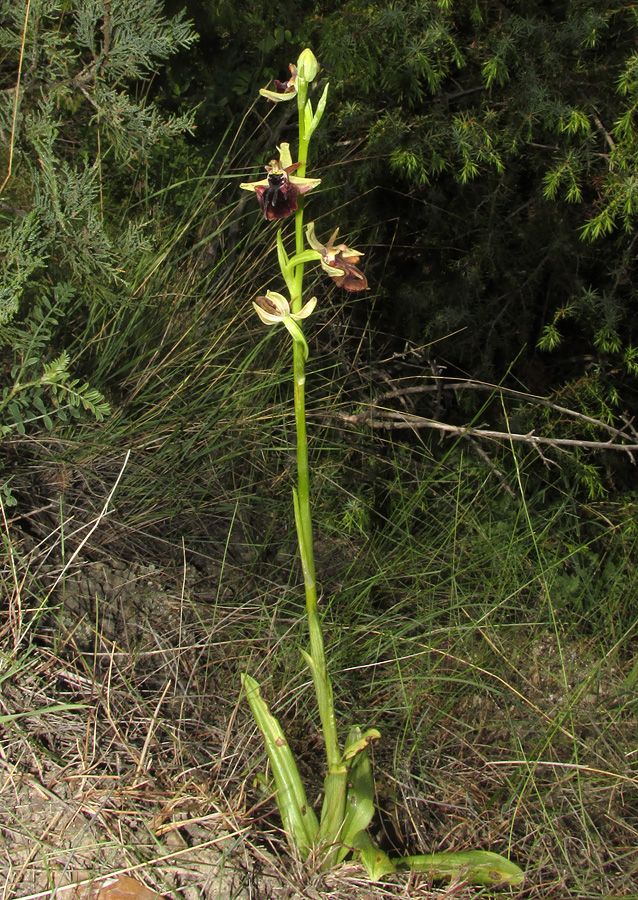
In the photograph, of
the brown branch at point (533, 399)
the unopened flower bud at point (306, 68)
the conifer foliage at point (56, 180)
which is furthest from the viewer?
the brown branch at point (533, 399)

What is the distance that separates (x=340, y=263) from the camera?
1.46 meters

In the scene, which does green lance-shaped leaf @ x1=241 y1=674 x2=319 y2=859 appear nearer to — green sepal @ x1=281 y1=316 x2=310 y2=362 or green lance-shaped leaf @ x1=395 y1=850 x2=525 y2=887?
green lance-shaped leaf @ x1=395 y1=850 x2=525 y2=887

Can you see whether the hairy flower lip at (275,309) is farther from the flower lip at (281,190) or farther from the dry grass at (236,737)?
the dry grass at (236,737)

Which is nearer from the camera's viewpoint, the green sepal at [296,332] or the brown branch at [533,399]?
the green sepal at [296,332]

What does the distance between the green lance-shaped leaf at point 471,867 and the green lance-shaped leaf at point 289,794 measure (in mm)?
193

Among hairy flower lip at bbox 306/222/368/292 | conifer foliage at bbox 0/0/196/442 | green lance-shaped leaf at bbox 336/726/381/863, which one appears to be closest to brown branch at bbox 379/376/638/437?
hairy flower lip at bbox 306/222/368/292

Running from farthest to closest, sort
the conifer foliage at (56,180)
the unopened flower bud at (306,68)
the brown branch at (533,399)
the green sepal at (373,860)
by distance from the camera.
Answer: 1. the brown branch at (533,399)
2. the conifer foliage at (56,180)
3. the green sepal at (373,860)
4. the unopened flower bud at (306,68)

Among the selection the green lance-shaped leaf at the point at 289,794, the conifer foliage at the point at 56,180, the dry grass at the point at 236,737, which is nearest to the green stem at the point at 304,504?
the green lance-shaped leaf at the point at 289,794

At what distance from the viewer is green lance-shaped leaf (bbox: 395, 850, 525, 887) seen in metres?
1.53

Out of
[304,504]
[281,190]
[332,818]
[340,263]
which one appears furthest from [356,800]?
[281,190]

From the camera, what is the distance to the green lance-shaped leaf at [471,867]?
1527mm

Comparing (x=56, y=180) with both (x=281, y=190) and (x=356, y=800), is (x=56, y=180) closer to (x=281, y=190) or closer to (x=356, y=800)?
(x=281, y=190)

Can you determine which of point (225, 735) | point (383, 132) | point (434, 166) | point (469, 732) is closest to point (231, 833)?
point (225, 735)

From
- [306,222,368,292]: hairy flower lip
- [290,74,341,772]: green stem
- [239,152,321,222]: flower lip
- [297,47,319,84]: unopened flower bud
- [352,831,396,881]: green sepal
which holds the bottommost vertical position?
[352,831,396,881]: green sepal
